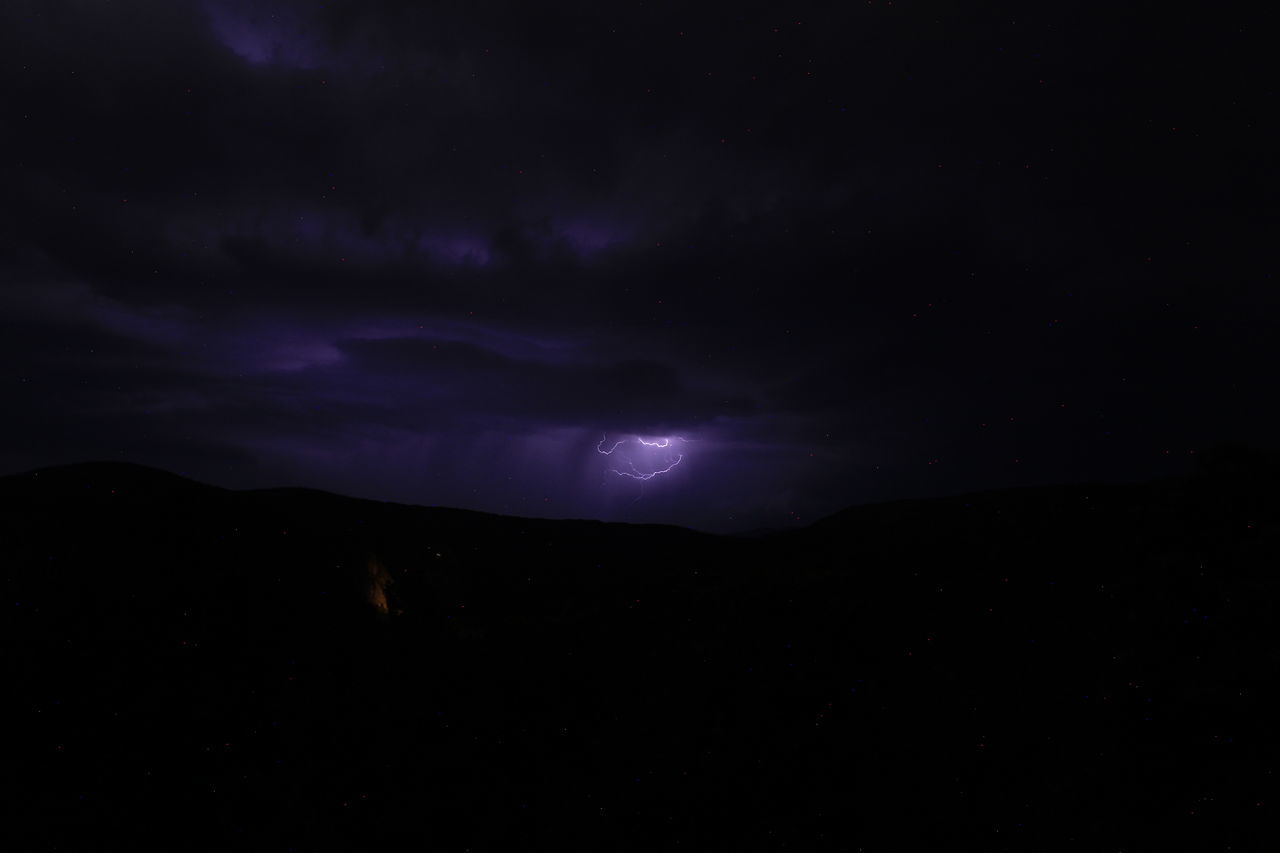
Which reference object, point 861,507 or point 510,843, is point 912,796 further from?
point 861,507

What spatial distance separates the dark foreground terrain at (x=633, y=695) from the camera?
33.9 ft

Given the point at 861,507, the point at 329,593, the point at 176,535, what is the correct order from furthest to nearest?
the point at 861,507
the point at 329,593
the point at 176,535

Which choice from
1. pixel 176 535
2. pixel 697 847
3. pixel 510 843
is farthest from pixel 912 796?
pixel 176 535

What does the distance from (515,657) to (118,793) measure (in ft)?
31.8

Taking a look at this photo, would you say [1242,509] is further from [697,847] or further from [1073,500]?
[697,847]

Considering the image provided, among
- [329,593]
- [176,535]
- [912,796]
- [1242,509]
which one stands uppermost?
[1242,509]

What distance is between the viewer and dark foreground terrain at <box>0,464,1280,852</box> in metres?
10.3

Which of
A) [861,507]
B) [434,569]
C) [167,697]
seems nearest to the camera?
[167,697]

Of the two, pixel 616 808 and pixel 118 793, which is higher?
pixel 118 793

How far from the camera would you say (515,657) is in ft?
60.4

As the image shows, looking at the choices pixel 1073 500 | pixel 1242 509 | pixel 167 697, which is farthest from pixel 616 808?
pixel 1073 500

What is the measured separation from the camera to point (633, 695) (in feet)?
51.3

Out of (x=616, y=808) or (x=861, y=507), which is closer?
(x=616, y=808)

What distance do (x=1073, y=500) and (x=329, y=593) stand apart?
106ft
